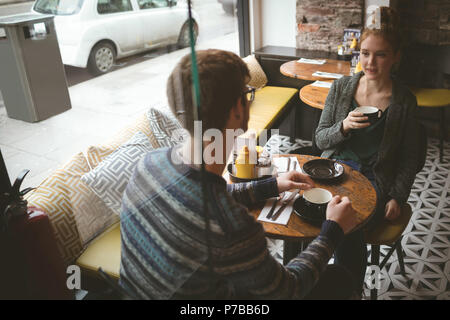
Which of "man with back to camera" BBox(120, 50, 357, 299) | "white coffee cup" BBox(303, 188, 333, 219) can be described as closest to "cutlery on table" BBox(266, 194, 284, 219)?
"white coffee cup" BBox(303, 188, 333, 219)

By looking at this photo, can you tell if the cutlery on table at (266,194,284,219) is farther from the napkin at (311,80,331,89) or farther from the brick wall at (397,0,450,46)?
the brick wall at (397,0,450,46)

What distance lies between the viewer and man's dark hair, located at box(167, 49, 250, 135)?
665 millimetres

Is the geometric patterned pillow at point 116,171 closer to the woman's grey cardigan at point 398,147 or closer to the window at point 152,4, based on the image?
the window at point 152,4

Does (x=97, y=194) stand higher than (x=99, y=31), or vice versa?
(x=99, y=31)

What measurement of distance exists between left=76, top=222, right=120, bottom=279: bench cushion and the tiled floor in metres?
1.13

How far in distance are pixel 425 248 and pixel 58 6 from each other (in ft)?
7.05

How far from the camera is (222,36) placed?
2.68ft

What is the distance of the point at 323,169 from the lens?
5.35 feet

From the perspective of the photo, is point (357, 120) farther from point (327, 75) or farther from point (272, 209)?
point (327, 75)

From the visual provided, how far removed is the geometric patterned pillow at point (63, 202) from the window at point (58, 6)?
1.85 ft

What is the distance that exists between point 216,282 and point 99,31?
643 millimetres

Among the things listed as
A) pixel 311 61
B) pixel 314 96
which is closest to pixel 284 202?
pixel 314 96

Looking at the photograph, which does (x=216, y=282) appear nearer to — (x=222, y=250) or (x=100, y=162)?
(x=222, y=250)
